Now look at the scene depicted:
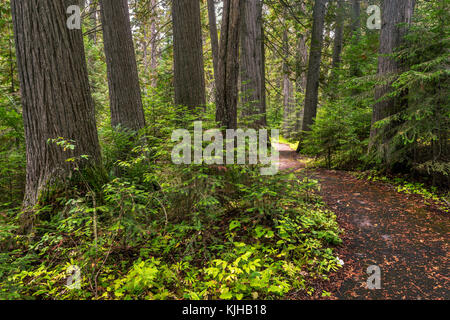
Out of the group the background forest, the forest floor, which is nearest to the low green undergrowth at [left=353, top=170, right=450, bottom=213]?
the background forest

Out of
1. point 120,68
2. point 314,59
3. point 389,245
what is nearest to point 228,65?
point 120,68

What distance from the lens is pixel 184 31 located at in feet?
19.0

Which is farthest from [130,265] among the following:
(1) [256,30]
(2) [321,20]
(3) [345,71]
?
(2) [321,20]

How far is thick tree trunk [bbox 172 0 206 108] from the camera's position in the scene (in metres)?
5.79

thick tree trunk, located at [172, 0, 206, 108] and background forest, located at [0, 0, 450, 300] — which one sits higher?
thick tree trunk, located at [172, 0, 206, 108]

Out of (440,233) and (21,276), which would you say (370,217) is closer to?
(440,233)

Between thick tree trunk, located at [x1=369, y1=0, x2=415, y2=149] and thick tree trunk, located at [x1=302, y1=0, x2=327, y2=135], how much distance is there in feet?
13.3

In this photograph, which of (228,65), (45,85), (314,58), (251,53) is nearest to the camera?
(45,85)

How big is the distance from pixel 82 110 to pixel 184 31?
350 cm

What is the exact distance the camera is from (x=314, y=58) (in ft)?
34.6

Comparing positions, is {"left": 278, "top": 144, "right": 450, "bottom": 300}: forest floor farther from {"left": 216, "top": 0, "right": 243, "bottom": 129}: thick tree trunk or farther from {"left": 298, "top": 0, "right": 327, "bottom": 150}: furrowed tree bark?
{"left": 298, "top": 0, "right": 327, "bottom": 150}: furrowed tree bark

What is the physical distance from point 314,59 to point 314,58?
0.04 m

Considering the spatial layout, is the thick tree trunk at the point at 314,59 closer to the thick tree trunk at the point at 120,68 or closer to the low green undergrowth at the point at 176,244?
the thick tree trunk at the point at 120,68

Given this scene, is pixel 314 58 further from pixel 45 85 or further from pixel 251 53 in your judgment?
pixel 45 85
